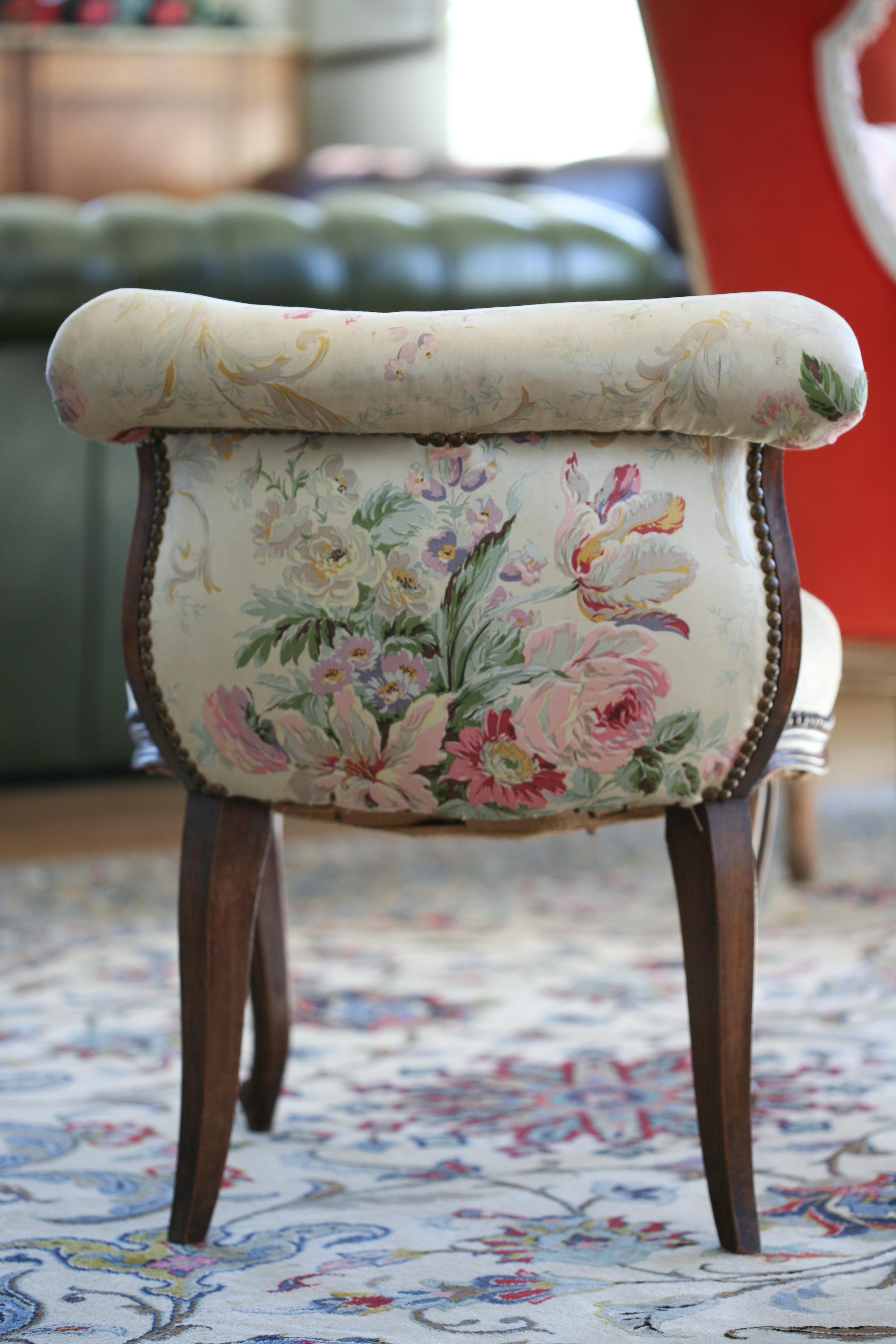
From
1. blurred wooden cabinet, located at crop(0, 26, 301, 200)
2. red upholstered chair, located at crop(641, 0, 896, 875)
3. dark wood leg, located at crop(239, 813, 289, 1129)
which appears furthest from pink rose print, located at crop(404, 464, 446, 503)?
blurred wooden cabinet, located at crop(0, 26, 301, 200)

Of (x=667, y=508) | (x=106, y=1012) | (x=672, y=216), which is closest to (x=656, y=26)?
(x=667, y=508)

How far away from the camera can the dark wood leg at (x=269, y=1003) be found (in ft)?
4.32

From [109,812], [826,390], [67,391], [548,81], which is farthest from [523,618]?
[548,81]

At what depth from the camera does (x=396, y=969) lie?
1.81 meters

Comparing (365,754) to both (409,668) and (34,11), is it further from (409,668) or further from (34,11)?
(34,11)

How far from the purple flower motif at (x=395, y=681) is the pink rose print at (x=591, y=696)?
0.22 feet

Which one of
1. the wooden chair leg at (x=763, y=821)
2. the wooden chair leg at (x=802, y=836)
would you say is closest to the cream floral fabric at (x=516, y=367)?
the wooden chair leg at (x=763, y=821)

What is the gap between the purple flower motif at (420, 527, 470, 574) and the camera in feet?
3.27

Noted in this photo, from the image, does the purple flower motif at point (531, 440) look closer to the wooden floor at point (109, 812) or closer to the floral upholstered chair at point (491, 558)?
the floral upholstered chair at point (491, 558)

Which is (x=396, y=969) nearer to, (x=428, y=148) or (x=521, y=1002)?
(x=521, y=1002)

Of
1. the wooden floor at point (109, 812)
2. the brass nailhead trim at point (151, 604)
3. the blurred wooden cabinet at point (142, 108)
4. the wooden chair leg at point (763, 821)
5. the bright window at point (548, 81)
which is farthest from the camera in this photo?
the blurred wooden cabinet at point (142, 108)

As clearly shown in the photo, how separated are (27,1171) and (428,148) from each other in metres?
6.28

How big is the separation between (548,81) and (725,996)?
19.8 feet

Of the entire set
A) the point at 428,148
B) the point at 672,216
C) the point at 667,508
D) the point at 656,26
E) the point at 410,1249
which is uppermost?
the point at 428,148
